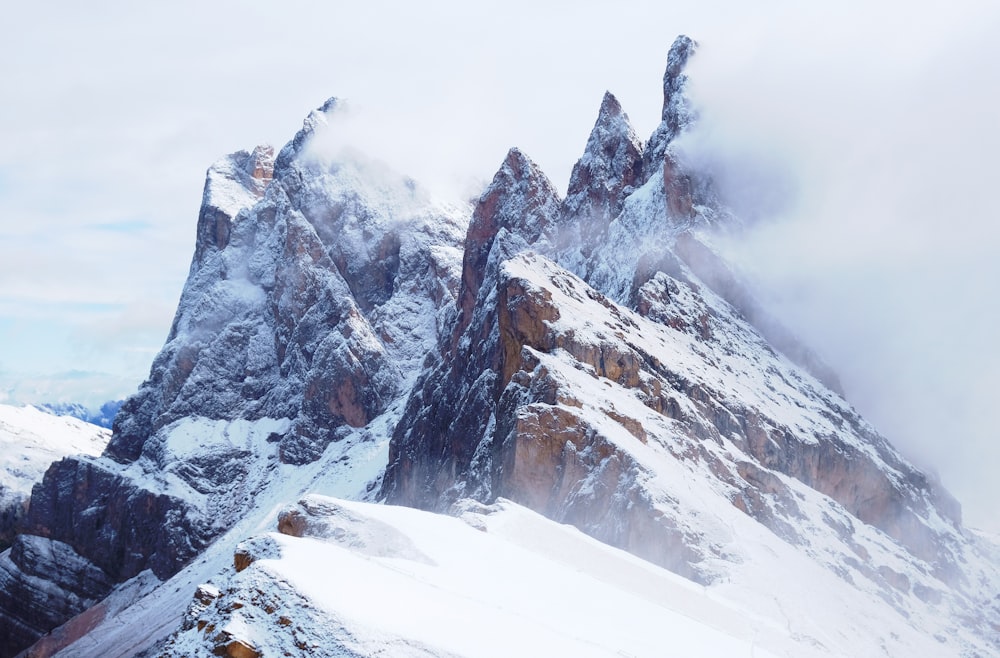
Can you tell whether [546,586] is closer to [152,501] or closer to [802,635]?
[802,635]

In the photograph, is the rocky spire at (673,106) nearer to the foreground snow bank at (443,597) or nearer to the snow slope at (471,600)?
the snow slope at (471,600)

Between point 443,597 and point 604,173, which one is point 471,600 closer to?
point 443,597

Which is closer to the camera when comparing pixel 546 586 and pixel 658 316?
pixel 546 586

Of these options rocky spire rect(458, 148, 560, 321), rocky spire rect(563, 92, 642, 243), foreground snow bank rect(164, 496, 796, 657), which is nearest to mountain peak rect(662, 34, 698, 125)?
rocky spire rect(563, 92, 642, 243)

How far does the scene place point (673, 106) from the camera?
177875 millimetres

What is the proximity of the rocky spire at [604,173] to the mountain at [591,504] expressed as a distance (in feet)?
1.50

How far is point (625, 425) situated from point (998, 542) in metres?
97.0

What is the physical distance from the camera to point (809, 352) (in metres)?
162

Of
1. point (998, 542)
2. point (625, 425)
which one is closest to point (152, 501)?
point (625, 425)

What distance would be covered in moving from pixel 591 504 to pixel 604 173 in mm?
103951

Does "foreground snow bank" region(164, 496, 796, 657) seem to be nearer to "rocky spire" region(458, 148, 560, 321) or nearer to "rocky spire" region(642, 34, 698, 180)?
"rocky spire" region(642, 34, 698, 180)

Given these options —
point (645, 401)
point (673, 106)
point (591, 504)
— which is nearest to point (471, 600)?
point (591, 504)

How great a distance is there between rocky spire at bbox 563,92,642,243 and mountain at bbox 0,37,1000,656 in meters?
0.46

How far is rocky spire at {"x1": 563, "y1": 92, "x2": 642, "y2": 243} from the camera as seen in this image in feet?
583
